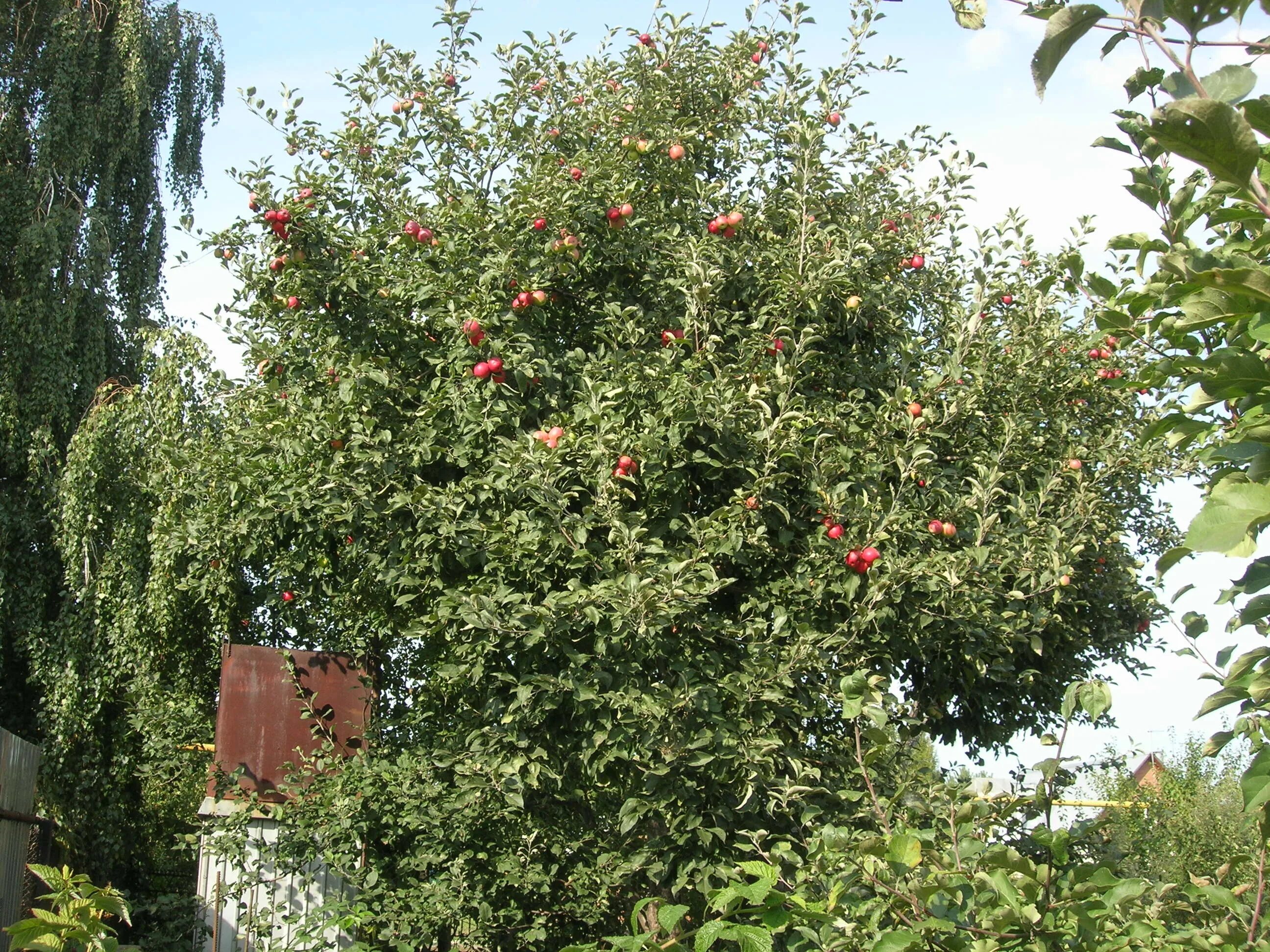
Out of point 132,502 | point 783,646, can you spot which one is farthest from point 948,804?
point 132,502

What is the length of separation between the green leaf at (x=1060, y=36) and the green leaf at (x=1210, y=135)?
135mm

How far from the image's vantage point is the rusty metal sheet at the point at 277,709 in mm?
6496

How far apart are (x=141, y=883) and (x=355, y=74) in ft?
27.3

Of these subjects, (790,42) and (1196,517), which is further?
(790,42)

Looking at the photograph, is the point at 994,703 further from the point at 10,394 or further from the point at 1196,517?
the point at 10,394

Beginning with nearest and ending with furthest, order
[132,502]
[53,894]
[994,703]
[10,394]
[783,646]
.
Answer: [53,894] < [783,646] < [994,703] < [132,502] < [10,394]

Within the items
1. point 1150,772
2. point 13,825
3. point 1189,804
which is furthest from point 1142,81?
point 1150,772

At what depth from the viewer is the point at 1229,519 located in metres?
1.12

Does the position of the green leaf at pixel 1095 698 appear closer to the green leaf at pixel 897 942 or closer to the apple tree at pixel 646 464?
the green leaf at pixel 897 942

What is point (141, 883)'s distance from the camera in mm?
10117

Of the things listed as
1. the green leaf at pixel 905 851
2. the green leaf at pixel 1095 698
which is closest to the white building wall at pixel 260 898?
the green leaf at pixel 905 851

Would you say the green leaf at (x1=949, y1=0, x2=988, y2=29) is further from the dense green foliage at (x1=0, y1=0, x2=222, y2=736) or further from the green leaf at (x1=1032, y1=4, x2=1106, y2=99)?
the dense green foliage at (x1=0, y1=0, x2=222, y2=736)

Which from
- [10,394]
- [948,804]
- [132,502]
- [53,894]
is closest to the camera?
[948,804]

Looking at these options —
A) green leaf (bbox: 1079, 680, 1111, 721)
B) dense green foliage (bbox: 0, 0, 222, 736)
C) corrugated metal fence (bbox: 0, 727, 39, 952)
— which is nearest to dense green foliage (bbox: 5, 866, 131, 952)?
green leaf (bbox: 1079, 680, 1111, 721)
